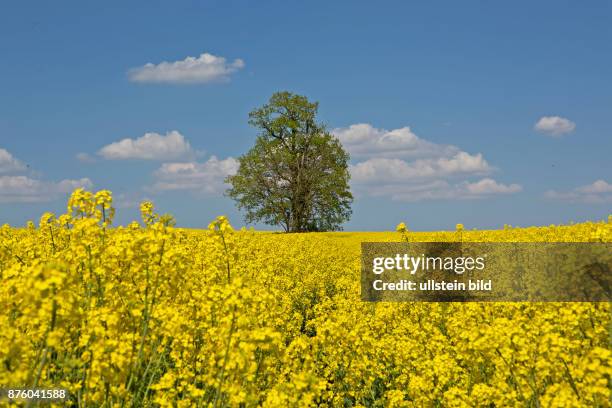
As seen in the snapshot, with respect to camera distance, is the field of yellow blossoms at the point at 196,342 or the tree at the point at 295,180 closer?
the field of yellow blossoms at the point at 196,342

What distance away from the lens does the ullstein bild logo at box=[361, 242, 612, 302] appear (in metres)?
10.6

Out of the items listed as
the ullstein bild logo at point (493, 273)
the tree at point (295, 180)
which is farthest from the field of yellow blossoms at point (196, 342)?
the tree at point (295, 180)

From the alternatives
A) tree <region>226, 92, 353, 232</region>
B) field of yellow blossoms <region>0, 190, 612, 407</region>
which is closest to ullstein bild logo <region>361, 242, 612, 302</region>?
field of yellow blossoms <region>0, 190, 612, 407</region>

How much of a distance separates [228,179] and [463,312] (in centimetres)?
4408

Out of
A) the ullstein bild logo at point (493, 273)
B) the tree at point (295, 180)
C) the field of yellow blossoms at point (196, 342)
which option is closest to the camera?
the field of yellow blossoms at point (196, 342)

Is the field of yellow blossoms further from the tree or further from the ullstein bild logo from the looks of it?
the tree

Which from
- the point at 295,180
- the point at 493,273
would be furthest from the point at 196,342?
the point at 295,180

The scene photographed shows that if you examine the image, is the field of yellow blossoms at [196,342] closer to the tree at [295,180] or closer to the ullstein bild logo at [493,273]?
the ullstein bild logo at [493,273]

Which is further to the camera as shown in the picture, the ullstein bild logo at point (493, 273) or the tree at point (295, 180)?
the tree at point (295, 180)

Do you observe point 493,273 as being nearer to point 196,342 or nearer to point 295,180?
point 196,342

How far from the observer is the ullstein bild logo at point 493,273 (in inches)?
417

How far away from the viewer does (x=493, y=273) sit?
13.3 m

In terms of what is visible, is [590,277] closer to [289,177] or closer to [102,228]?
[102,228]

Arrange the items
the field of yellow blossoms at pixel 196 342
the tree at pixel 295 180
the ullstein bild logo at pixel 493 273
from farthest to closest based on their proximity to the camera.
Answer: the tree at pixel 295 180 < the ullstein bild logo at pixel 493 273 < the field of yellow blossoms at pixel 196 342
